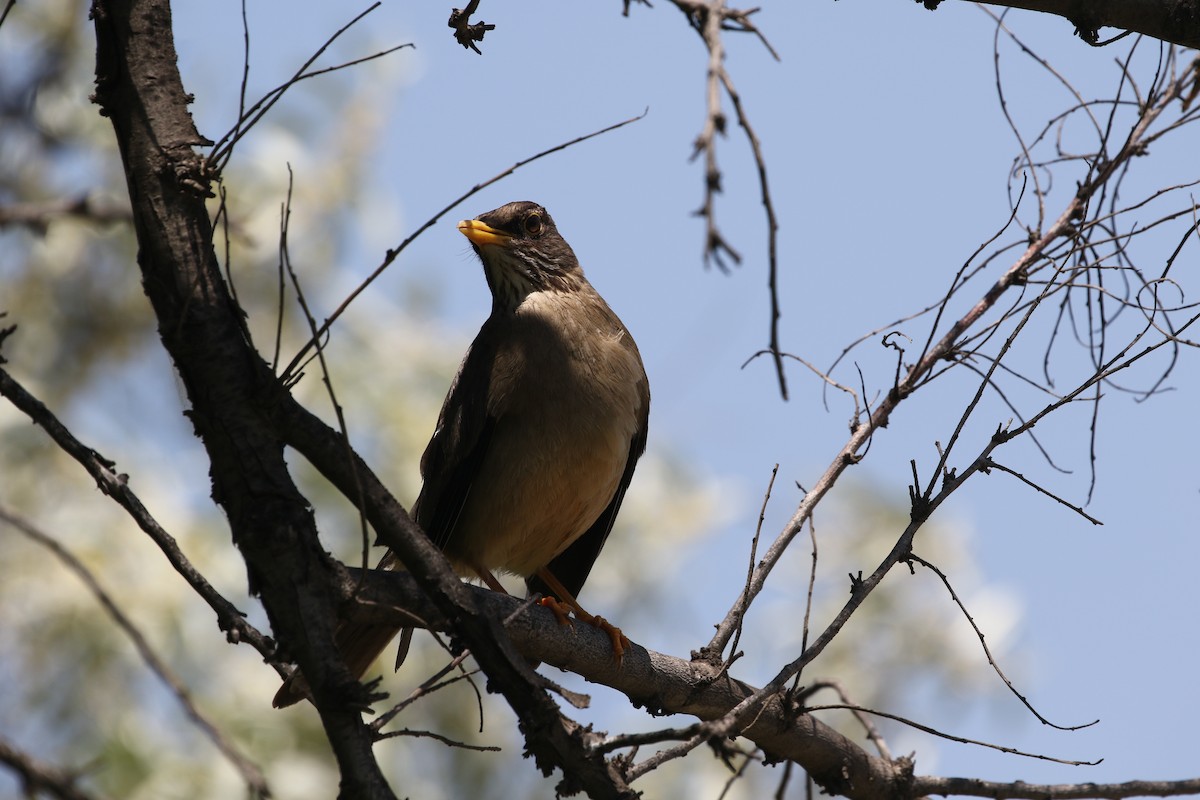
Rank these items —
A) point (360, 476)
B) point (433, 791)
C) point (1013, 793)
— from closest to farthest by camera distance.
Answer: point (360, 476) → point (1013, 793) → point (433, 791)

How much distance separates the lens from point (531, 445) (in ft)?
14.7

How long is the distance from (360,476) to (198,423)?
0.35 metres

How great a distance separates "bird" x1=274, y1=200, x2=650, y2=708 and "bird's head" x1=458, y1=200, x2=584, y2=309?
17cm

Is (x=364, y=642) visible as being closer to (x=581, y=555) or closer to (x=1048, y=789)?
(x=581, y=555)

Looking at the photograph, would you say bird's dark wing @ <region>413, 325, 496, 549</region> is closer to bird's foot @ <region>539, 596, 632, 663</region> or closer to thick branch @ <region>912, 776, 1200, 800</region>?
bird's foot @ <region>539, 596, 632, 663</region>

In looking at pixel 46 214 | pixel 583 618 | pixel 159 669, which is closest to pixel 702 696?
pixel 583 618

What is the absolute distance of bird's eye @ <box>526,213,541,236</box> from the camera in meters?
5.37

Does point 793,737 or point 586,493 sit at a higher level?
point 586,493

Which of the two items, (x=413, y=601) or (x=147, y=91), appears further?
(x=413, y=601)

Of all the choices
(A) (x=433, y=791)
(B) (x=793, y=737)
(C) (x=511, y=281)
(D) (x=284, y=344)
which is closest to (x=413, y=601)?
(B) (x=793, y=737)

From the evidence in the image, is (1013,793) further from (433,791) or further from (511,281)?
(433,791)

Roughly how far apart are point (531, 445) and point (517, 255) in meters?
1.10

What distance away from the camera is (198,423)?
2412mm

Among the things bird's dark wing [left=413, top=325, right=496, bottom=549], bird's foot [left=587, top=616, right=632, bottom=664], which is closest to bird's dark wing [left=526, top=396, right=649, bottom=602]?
bird's dark wing [left=413, top=325, right=496, bottom=549]
